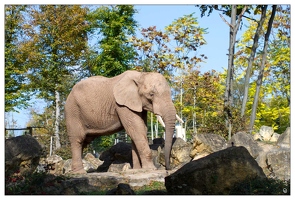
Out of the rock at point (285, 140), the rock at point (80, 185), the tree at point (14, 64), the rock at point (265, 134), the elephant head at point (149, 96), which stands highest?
the tree at point (14, 64)

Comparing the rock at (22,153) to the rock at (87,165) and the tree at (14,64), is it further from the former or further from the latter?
the tree at (14,64)

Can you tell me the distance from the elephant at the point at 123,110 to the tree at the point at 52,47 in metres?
15.6

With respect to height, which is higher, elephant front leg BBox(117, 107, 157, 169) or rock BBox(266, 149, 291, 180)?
elephant front leg BBox(117, 107, 157, 169)

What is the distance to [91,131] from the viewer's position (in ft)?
46.0

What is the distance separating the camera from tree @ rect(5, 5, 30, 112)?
29453 millimetres

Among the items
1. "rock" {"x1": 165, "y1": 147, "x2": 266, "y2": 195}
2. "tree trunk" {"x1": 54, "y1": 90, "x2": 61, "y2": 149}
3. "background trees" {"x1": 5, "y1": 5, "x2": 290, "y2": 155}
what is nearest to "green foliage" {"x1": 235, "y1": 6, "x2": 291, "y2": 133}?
"background trees" {"x1": 5, "y1": 5, "x2": 290, "y2": 155}

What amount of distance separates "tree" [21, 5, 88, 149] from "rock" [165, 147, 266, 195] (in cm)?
2113

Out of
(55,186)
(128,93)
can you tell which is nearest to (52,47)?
(128,93)

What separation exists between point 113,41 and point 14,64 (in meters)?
5.69

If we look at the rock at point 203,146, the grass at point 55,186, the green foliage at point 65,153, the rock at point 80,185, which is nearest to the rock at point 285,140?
the rock at point 203,146

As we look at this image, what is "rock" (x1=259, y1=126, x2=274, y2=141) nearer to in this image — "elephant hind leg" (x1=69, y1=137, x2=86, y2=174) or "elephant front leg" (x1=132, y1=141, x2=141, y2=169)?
"elephant front leg" (x1=132, y1=141, x2=141, y2=169)

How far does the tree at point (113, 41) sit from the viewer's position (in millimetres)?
29547
